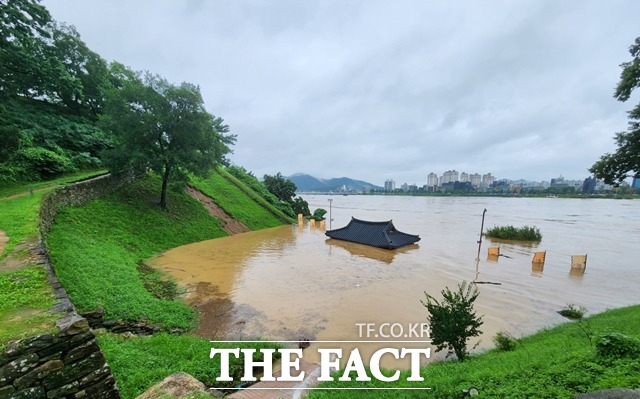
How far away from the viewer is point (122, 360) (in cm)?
550

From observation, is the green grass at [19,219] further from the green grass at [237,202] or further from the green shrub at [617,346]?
the green grass at [237,202]

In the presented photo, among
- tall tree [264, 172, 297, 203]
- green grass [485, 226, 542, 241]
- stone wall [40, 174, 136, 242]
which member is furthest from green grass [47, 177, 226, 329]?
green grass [485, 226, 542, 241]

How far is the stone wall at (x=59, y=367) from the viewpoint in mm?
3361

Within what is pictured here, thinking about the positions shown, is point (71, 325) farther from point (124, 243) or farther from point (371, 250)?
point (371, 250)

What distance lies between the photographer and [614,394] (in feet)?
9.84

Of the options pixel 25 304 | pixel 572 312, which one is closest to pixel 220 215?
pixel 25 304

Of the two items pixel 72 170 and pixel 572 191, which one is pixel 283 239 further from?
pixel 572 191

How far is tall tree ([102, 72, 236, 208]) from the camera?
18.1 meters

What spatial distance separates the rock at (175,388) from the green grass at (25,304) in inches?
70.6

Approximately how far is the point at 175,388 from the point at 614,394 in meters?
6.09

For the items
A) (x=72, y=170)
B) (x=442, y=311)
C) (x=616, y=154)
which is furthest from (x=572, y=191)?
(x=72, y=170)

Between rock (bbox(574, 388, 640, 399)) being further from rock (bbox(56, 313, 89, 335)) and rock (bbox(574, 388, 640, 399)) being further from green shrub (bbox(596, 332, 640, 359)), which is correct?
rock (bbox(56, 313, 89, 335))

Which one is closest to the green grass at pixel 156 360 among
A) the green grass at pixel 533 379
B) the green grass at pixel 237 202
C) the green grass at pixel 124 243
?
the green grass at pixel 124 243

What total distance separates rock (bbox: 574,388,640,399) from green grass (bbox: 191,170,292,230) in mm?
28150
